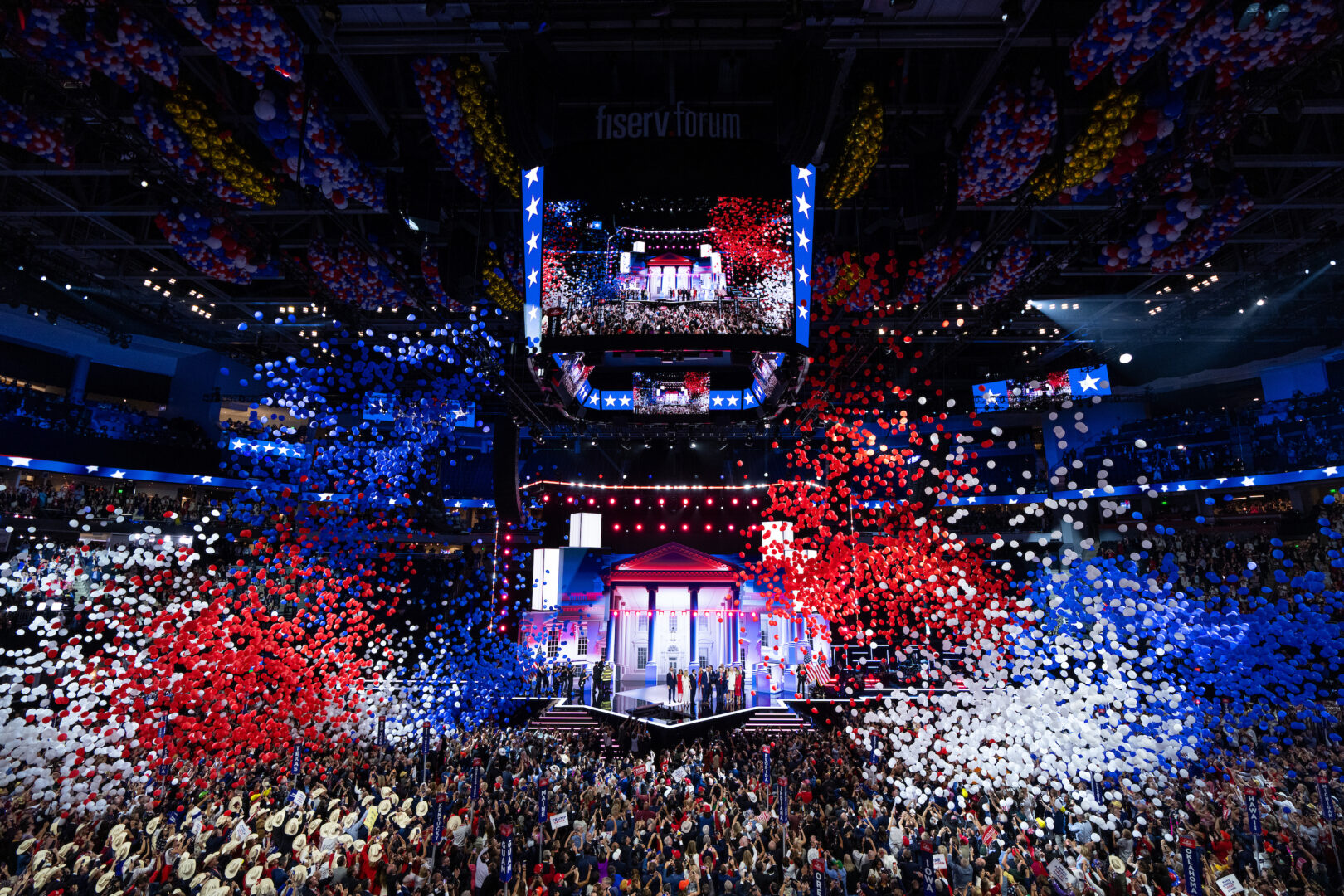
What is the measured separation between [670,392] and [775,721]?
29.4 ft

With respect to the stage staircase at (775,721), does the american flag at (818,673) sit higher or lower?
higher

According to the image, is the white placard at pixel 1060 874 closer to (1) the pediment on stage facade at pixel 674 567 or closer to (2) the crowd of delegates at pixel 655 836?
(2) the crowd of delegates at pixel 655 836

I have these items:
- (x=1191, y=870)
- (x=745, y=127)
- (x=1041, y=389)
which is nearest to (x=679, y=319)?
(x=745, y=127)

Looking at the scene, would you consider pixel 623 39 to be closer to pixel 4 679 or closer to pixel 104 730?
pixel 104 730

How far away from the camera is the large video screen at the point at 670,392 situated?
39.4ft

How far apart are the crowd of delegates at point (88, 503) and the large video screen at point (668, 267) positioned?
44.3 ft

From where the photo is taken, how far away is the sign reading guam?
6078 mm

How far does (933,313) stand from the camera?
12.1 m

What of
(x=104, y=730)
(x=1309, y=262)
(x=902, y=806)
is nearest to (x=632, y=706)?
(x=902, y=806)

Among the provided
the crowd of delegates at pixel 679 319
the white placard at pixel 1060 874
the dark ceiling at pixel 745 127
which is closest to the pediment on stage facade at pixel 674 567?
the dark ceiling at pixel 745 127

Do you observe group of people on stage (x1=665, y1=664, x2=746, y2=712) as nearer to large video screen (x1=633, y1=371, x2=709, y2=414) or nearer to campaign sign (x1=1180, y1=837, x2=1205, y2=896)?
large video screen (x1=633, y1=371, x2=709, y2=414)

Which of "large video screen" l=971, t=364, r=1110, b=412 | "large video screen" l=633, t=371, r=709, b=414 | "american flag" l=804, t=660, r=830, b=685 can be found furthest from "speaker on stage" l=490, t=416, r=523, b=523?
"large video screen" l=971, t=364, r=1110, b=412

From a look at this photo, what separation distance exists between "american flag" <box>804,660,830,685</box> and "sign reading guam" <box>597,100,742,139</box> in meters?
14.7

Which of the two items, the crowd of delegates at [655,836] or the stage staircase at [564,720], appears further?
the stage staircase at [564,720]
